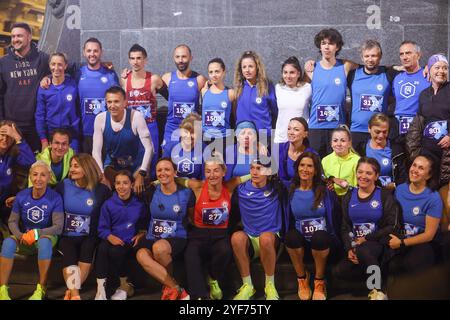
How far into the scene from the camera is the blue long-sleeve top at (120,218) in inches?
181

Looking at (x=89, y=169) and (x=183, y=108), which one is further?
(x=183, y=108)

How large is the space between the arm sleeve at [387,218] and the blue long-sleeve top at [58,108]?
2.07 m

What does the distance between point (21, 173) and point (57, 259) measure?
0.66m

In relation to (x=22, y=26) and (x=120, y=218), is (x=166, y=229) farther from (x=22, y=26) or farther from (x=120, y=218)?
(x=22, y=26)

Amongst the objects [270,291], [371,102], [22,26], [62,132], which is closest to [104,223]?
[62,132]

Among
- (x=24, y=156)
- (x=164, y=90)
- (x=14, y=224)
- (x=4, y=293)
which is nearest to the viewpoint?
(x=4, y=293)

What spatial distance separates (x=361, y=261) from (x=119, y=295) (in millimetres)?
1476

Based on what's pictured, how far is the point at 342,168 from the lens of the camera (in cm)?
460

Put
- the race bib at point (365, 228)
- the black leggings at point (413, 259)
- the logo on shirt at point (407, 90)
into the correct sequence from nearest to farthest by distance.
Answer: the black leggings at point (413, 259), the race bib at point (365, 228), the logo on shirt at point (407, 90)

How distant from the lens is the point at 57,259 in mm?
4656

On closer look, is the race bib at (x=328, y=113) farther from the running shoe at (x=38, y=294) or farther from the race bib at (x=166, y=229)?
the running shoe at (x=38, y=294)

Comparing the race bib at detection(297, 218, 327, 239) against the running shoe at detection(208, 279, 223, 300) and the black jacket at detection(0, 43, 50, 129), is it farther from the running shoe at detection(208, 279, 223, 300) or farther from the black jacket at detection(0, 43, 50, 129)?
the black jacket at detection(0, 43, 50, 129)

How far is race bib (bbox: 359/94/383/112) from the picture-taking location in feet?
15.4

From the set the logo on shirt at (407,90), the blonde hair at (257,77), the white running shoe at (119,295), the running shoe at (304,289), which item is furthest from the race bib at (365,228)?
the white running shoe at (119,295)
